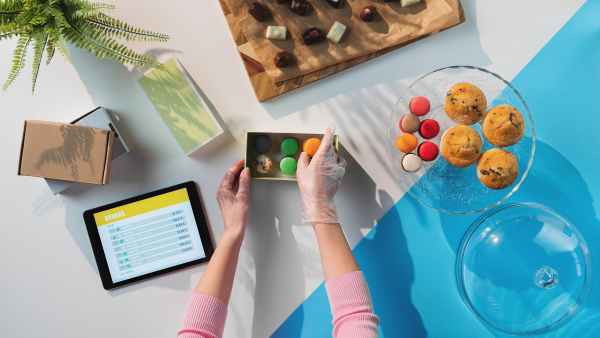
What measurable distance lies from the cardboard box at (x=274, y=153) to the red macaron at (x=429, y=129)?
0.24 m

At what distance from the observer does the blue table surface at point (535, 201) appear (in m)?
1.17

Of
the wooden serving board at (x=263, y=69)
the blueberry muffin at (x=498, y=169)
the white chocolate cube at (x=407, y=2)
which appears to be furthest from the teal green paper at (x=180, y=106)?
the blueberry muffin at (x=498, y=169)

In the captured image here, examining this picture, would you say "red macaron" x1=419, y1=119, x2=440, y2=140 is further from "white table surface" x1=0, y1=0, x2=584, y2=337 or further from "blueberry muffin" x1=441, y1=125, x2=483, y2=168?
"white table surface" x1=0, y1=0, x2=584, y2=337

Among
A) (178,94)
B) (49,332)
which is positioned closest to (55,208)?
(49,332)

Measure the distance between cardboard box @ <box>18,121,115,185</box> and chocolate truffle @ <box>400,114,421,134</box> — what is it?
0.83 metres

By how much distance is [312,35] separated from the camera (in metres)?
1.12

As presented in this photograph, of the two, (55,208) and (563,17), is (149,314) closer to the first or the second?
(55,208)

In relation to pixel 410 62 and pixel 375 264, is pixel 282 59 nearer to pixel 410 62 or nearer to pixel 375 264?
pixel 410 62

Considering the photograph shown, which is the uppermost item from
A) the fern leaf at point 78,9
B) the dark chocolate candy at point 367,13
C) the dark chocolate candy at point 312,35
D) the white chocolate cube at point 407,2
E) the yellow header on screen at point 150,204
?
the fern leaf at point 78,9

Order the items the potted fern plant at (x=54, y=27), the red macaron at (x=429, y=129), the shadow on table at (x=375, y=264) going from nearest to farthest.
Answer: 1. the potted fern plant at (x=54, y=27)
2. the red macaron at (x=429, y=129)
3. the shadow on table at (x=375, y=264)

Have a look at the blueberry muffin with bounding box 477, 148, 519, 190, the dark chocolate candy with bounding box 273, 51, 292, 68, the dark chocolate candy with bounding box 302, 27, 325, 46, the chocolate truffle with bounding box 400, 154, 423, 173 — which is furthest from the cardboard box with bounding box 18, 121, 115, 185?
the blueberry muffin with bounding box 477, 148, 519, 190

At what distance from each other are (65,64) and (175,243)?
65 centimetres

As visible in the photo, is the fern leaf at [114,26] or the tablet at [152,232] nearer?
the fern leaf at [114,26]

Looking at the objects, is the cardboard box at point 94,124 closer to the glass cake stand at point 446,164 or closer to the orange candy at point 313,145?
the orange candy at point 313,145
